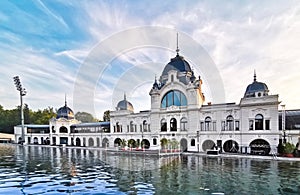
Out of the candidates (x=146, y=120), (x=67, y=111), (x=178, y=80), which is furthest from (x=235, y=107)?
(x=67, y=111)

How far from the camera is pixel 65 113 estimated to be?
68.8m

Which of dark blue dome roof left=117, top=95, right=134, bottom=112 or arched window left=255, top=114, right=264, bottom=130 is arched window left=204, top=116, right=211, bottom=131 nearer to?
arched window left=255, top=114, right=264, bottom=130

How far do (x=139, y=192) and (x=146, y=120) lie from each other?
1291 inches

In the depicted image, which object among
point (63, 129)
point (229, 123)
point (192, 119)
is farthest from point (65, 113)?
point (229, 123)

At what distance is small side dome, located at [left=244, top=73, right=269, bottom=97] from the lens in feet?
115

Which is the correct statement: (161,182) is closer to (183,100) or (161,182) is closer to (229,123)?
(229,123)

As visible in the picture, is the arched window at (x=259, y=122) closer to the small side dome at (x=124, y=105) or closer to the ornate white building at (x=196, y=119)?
the ornate white building at (x=196, y=119)

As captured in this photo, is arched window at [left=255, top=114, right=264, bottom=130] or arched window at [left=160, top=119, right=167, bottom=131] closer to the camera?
arched window at [left=255, top=114, right=264, bottom=130]

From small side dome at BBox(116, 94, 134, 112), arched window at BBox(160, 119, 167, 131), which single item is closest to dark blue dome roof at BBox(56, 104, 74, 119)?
small side dome at BBox(116, 94, 134, 112)

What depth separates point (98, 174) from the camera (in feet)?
67.5

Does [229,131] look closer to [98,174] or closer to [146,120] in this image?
[146,120]

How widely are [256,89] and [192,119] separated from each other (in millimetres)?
10932

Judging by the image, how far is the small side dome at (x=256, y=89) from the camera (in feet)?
115

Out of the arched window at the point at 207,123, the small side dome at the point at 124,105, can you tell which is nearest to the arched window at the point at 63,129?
the small side dome at the point at 124,105
